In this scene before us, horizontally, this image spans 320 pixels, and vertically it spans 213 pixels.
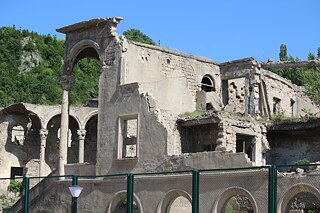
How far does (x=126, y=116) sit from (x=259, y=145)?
19.5 ft

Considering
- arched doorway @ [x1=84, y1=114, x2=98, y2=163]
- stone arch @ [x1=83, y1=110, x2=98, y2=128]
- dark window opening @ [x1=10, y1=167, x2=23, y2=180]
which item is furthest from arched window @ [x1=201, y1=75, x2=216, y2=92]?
dark window opening @ [x1=10, y1=167, x2=23, y2=180]

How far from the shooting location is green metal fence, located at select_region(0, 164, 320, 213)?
19156mm

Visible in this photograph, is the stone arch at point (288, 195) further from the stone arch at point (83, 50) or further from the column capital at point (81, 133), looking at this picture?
the column capital at point (81, 133)

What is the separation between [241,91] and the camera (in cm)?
3653

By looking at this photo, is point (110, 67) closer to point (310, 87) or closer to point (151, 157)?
point (151, 157)

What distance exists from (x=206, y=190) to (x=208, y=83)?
44.6 ft

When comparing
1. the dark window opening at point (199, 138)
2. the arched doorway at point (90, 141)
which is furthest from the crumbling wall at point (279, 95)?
the arched doorway at point (90, 141)

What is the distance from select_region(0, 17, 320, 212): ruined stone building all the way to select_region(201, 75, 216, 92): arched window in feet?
0.15

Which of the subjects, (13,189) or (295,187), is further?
(13,189)

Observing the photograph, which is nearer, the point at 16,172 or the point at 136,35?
the point at 16,172

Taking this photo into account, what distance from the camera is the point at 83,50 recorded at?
103ft

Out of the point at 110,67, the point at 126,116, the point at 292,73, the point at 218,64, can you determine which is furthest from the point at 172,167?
the point at 292,73

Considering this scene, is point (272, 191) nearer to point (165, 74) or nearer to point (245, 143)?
point (245, 143)

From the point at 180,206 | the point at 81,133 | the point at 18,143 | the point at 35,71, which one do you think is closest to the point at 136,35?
the point at 35,71
